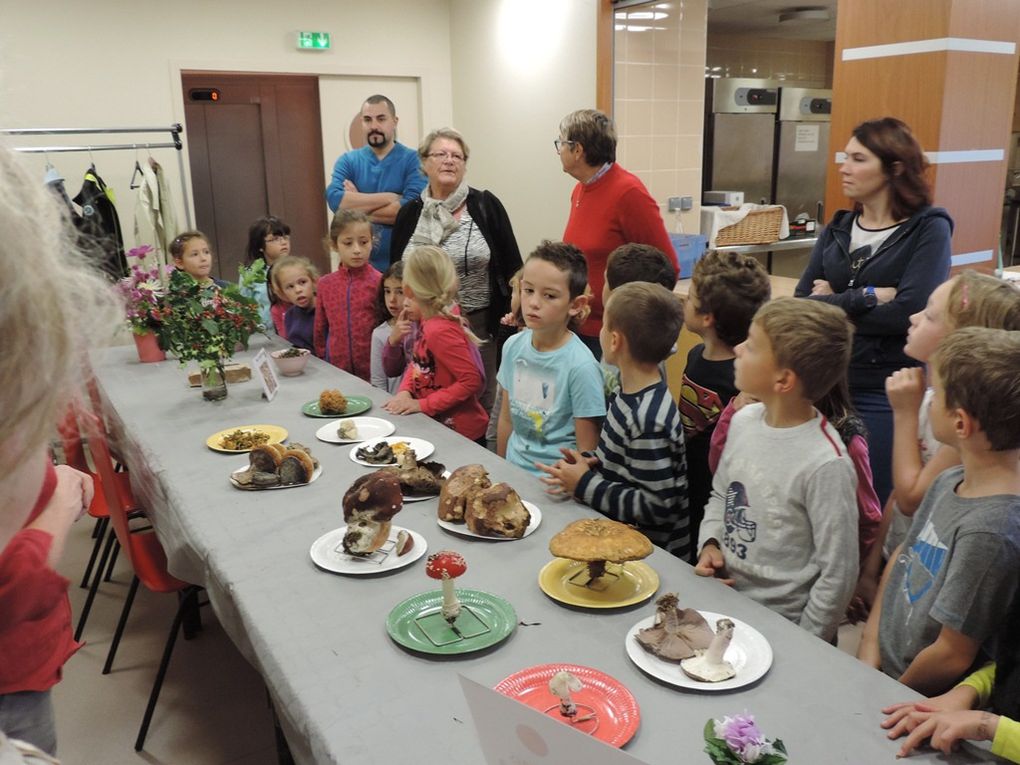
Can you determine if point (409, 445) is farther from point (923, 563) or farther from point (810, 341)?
point (923, 563)

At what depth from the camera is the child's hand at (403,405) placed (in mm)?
2475

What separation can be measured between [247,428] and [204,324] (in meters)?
0.48

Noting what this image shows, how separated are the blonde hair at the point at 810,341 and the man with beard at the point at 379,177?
2981 millimetres

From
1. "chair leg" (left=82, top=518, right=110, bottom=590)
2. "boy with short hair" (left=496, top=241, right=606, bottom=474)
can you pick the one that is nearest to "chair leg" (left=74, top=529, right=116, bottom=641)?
"chair leg" (left=82, top=518, right=110, bottom=590)

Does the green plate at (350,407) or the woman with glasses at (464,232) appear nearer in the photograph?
the green plate at (350,407)

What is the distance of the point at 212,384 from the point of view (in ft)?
8.87

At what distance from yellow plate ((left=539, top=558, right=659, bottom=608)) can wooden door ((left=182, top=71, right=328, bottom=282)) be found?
4982 mm

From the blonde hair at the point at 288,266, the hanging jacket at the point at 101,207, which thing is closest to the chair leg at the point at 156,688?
the blonde hair at the point at 288,266

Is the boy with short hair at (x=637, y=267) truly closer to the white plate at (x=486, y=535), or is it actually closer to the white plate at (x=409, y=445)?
the white plate at (x=409, y=445)

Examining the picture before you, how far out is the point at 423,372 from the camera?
2662 millimetres

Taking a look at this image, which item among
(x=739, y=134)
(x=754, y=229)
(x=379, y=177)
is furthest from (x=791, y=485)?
(x=739, y=134)

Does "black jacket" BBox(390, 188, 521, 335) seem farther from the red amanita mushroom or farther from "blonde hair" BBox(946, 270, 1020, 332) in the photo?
the red amanita mushroom

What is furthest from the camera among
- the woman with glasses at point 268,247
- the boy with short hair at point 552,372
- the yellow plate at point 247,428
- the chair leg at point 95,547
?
the woman with glasses at point 268,247

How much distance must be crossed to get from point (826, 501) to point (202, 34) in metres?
5.14
